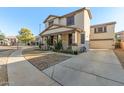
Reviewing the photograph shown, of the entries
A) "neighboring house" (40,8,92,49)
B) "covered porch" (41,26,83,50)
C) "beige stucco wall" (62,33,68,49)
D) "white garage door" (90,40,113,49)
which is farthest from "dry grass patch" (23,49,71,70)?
"white garage door" (90,40,113,49)

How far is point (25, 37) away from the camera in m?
26.6

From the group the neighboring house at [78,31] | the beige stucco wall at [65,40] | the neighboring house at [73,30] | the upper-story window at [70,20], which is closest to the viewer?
the neighboring house at [73,30]

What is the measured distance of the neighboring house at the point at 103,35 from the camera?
19531 millimetres

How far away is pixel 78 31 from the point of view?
47.0 ft

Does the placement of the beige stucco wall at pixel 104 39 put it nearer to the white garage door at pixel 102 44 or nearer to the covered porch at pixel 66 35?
the white garage door at pixel 102 44

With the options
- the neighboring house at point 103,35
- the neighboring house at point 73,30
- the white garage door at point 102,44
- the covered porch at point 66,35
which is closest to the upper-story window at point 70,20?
the neighboring house at point 73,30

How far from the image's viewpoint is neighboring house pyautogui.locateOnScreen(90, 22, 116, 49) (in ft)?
64.1

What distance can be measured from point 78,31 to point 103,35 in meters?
8.05

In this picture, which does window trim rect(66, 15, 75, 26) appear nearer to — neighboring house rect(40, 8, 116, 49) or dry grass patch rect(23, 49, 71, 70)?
neighboring house rect(40, 8, 116, 49)

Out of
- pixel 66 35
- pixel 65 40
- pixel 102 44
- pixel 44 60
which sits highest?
pixel 66 35

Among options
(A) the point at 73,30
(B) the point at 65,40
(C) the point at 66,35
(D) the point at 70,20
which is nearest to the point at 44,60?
(A) the point at 73,30

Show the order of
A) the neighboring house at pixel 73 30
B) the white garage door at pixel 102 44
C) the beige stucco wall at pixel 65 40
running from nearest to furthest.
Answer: the neighboring house at pixel 73 30 → the beige stucco wall at pixel 65 40 → the white garage door at pixel 102 44

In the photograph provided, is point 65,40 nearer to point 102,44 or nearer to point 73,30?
point 73,30
